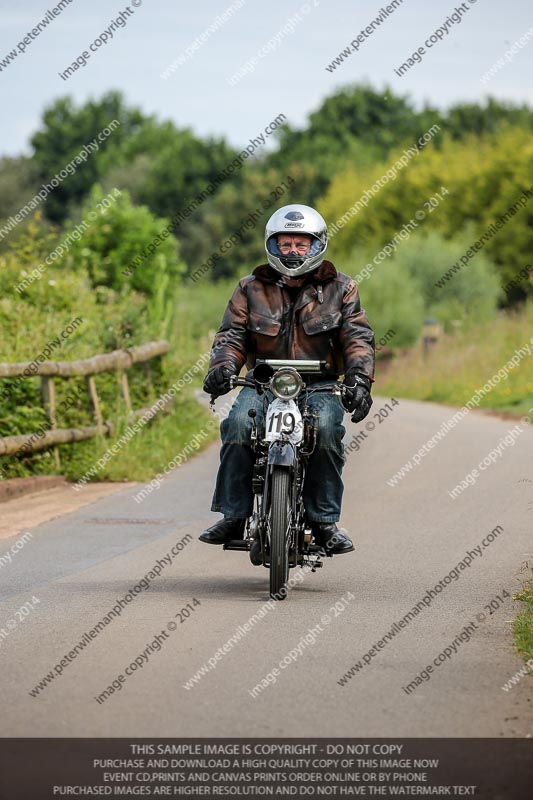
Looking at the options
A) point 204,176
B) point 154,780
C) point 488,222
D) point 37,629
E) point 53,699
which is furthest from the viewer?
point 204,176

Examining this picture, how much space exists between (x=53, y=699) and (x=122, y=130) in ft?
A: 350

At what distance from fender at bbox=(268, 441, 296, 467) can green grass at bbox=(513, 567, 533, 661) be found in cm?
148

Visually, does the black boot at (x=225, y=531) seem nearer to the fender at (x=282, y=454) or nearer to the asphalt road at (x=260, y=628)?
the asphalt road at (x=260, y=628)

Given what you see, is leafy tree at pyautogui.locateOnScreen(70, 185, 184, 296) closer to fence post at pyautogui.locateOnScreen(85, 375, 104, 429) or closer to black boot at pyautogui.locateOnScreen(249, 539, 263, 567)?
fence post at pyautogui.locateOnScreen(85, 375, 104, 429)

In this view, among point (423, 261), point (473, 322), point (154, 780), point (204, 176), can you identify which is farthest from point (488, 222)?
point (154, 780)

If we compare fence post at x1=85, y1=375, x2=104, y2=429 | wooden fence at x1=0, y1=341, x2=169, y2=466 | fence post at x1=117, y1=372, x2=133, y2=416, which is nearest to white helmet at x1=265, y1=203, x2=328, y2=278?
wooden fence at x1=0, y1=341, x2=169, y2=466

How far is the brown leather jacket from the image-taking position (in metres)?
8.15

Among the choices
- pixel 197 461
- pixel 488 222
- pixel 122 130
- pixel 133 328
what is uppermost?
pixel 122 130

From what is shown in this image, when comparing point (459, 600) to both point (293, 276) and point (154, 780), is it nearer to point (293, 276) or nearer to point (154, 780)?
point (293, 276)

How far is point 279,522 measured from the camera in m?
7.52

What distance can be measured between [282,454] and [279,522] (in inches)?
14.9

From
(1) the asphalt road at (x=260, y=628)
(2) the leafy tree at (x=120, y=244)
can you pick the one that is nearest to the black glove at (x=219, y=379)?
(1) the asphalt road at (x=260, y=628)

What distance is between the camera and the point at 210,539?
8.18m

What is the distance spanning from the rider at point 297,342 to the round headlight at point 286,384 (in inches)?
13.3
